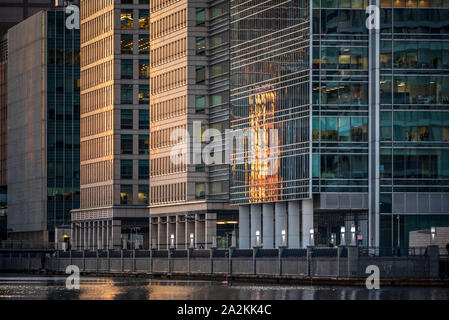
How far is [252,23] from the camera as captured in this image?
17050 cm

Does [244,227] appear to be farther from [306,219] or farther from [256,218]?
[306,219]

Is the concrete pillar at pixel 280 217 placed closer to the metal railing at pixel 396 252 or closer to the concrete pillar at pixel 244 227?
the concrete pillar at pixel 244 227

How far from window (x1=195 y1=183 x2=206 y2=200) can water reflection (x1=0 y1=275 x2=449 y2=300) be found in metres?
56.3

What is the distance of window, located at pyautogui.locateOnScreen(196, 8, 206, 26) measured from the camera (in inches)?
7657

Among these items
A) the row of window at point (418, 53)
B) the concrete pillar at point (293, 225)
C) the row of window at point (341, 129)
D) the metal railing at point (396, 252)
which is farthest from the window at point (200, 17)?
the metal railing at point (396, 252)

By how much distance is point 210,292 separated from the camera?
116188mm

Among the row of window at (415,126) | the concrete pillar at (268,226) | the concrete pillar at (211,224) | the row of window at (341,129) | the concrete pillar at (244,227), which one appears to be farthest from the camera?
the concrete pillar at (211,224)

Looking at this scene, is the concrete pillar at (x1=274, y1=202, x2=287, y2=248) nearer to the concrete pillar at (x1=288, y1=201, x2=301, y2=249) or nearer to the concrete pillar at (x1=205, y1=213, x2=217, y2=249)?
the concrete pillar at (x1=288, y1=201, x2=301, y2=249)

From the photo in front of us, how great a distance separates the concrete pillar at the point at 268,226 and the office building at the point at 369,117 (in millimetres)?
8232

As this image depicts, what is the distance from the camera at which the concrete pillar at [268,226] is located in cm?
16788

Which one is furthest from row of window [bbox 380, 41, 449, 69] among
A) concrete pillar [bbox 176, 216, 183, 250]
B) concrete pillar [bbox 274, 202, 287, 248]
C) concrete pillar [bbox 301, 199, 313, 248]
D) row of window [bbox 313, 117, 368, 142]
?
concrete pillar [bbox 176, 216, 183, 250]

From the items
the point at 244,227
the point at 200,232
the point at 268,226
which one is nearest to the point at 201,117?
the point at 200,232

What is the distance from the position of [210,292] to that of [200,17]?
83.9m
